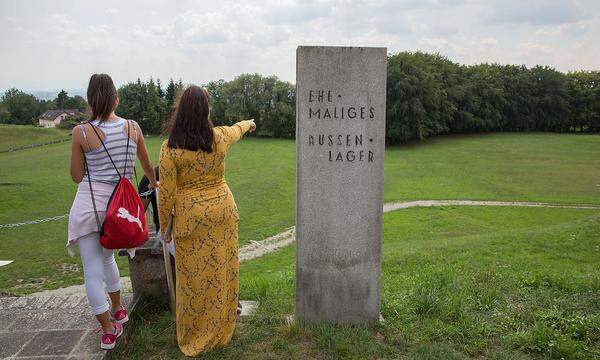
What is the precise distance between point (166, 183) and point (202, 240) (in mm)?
568

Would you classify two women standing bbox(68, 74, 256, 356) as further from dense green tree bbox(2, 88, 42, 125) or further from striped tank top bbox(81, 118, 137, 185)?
dense green tree bbox(2, 88, 42, 125)

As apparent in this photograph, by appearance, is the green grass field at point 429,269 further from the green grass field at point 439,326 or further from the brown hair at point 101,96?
the brown hair at point 101,96

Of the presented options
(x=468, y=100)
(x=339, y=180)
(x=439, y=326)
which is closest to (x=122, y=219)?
(x=339, y=180)

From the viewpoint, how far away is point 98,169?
366 cm

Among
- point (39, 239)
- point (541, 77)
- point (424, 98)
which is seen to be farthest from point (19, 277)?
point (541, 77)

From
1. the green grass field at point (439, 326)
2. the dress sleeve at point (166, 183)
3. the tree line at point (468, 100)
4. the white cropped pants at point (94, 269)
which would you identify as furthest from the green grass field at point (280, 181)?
the dress sleeve at point (166, 183)

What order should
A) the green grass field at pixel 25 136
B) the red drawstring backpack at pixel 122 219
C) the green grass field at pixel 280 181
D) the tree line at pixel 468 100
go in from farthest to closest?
1. the tree line at pixel 468 100
2. the green grass field at pixel 25 136
3. the green grass field at pixel 280 181
4. the red drawstring backpack at pixel 122 219

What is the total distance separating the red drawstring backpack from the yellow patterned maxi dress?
0.20 metres

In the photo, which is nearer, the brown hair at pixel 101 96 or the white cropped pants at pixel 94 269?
the brown hair at pixel 101 96

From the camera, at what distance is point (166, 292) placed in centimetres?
473

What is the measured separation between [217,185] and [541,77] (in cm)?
7629

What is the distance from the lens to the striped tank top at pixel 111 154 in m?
3.63

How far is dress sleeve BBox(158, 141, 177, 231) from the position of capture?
368cm

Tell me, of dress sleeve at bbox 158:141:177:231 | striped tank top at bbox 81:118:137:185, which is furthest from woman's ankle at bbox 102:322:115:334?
striped tank top at bbox 81:118:137:185
